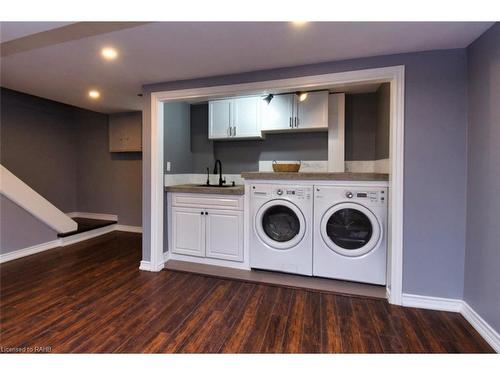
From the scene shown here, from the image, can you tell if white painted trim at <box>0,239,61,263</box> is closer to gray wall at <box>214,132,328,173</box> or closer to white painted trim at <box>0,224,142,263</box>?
white painted trim at <box>0,224,142,263</box>

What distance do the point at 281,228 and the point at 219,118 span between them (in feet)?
5.68

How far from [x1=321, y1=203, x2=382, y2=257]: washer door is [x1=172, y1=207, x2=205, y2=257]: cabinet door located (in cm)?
136

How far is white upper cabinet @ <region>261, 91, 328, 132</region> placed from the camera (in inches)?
122

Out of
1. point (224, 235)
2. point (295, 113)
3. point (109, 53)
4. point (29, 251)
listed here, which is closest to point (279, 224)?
point (224, 235)

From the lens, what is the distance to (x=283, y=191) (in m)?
2.60

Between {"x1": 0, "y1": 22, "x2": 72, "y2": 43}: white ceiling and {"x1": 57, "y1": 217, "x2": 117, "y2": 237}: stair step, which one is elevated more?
{"x1": 0, "y1": 22, "x2": 72, "y2": 43}: white ceiling

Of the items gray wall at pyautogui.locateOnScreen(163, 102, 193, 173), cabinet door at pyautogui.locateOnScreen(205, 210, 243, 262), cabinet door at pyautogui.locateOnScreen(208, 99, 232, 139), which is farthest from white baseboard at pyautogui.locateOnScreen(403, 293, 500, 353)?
gray wall at pyautogui.locateOnScreen(163, 102, 193, 173)

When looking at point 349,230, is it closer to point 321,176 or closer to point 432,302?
point 321,176

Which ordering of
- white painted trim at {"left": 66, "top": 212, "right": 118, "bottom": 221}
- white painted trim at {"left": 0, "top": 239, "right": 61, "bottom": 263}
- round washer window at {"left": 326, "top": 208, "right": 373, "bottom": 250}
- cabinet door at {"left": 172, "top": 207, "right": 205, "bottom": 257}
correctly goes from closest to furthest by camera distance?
round washer window at {"left": 326, "top": 208, "right": 373, "bottom": 250} < cabinet door at {"left": 172, "top": 207, "right": 205, "bottom": 257} < white painted trim at {"left": 0, "top": 239, "right": 61, "bottom": 263} < white painted trim at {"left": 66, "top": 212, "right": 118, "bottom": 221}

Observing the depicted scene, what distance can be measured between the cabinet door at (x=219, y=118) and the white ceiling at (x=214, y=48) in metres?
0.85
